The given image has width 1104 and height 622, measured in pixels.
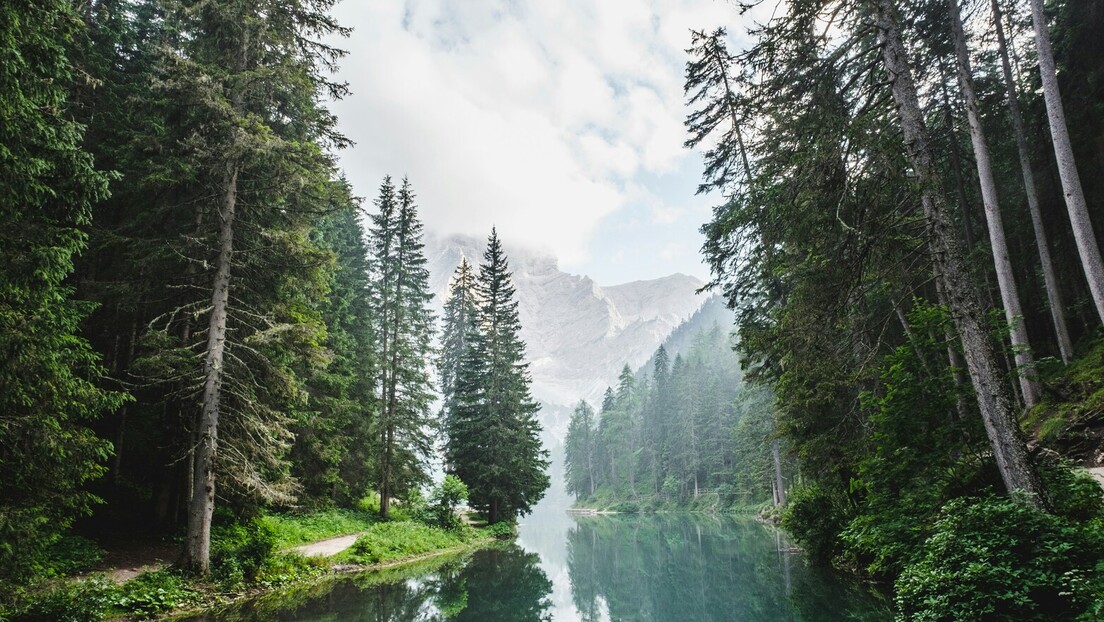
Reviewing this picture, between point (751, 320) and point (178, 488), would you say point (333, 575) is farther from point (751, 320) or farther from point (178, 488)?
point (751, 320)

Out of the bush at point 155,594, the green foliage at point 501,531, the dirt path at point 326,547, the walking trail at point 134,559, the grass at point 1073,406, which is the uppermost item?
the grass at point 1073,406

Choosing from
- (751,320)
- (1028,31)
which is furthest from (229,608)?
(1028,31)

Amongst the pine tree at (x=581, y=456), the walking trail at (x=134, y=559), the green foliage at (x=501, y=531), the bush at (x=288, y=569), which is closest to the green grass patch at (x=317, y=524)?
the bush at (x=288, y=569)

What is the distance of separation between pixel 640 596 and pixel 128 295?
16.5 m

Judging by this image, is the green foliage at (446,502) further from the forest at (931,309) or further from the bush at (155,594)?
the forest at (931,309)

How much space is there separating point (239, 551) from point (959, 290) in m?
16.0

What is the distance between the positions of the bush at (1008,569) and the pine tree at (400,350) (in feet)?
77.9

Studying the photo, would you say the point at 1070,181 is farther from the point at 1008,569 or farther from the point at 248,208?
the point at 248,208

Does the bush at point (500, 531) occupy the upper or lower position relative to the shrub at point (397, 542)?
lower

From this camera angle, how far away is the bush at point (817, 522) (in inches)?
578

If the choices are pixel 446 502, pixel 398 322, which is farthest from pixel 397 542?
pixel 398 322

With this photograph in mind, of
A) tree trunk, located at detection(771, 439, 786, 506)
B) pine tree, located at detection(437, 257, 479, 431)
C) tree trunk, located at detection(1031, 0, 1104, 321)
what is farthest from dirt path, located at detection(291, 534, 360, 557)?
tree trunk, located at detection(771, 439, 786, 506)

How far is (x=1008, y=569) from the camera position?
541 cm

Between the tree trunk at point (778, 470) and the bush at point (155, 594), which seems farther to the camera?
the tree trunk at point (778, 470)
